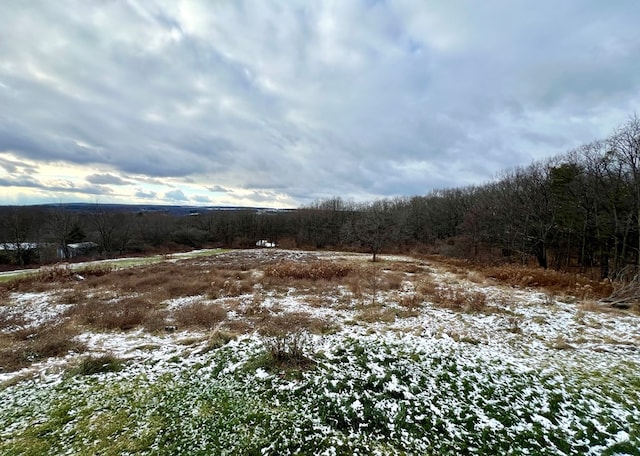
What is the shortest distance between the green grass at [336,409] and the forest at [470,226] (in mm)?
14050

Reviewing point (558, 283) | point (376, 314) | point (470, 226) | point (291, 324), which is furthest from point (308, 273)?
point (470, 226)

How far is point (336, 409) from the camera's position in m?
4.27

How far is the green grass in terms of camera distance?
360 centimetres

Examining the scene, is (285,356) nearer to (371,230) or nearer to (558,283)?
(558,283)

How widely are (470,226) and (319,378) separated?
110 ft

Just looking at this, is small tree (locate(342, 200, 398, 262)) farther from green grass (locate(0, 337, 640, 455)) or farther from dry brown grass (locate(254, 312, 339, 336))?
green grass (locate(0, 337, 640, 455))

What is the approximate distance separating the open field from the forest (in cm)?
1226

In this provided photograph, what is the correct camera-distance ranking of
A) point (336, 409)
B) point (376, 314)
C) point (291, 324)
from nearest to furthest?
point (336, 409), point (291, 324), point (376, 314)

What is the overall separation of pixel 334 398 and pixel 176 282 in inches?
455

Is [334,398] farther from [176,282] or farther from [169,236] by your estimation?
[169,236]

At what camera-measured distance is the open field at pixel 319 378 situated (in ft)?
12.1

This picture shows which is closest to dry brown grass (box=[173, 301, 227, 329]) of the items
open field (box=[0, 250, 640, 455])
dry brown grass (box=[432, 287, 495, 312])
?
open field (box=[0, 250, 640, 455])

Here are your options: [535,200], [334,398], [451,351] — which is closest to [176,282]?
[334,398]

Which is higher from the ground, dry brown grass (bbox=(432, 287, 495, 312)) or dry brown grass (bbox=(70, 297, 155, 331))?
dry brown grass (bbox=(432, 287, 495, 312))
